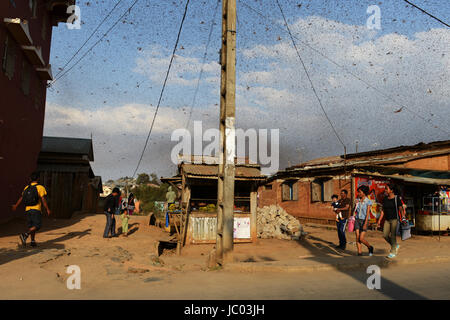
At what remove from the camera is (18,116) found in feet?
46.9

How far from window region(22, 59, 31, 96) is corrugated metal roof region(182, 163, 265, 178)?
8.33 metres

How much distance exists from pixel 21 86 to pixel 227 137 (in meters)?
11.6

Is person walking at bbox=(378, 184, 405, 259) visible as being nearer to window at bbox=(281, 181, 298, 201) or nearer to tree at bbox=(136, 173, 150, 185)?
window at bbox=(281, 181, 298, 201)

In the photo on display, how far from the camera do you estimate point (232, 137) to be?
305 inches

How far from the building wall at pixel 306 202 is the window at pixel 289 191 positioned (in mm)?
270

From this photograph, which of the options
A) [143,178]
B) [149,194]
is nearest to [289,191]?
[149,194]

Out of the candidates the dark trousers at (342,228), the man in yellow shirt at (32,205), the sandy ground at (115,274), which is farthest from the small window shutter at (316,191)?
the man in yellow shirt at (32,205)

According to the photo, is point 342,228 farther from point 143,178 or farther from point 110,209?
point 143,178

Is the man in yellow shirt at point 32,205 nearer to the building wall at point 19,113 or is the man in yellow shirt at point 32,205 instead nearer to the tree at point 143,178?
the building wall at point 19,113

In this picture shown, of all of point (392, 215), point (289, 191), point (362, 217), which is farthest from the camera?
point (289, 191)

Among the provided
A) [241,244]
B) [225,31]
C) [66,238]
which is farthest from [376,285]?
[66,238]

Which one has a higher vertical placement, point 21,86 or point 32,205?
point 21,86
